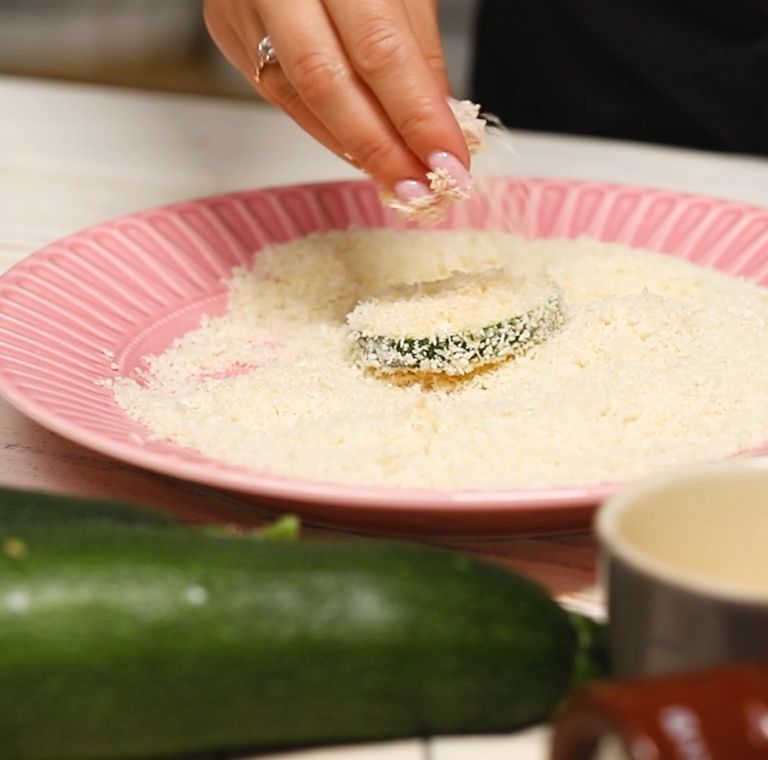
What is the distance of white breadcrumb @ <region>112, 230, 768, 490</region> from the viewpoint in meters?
0.85

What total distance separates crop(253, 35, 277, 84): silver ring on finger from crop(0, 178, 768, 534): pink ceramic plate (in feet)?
0.64

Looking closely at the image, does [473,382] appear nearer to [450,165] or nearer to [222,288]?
[450,165]

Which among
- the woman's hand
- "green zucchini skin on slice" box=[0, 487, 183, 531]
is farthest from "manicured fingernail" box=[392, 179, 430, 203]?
"green zucchini skin on slice" box=[0, 487, 183, 531]

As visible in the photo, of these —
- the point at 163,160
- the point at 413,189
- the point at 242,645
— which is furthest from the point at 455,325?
the point at 163,160

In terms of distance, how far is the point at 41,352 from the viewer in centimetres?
103

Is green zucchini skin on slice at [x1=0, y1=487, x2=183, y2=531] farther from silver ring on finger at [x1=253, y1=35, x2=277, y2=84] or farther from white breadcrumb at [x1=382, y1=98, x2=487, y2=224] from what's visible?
silver ring on finger at [x1=253, y1=35, x2=277, y2=84]

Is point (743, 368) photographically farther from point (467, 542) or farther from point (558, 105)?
point (558, 105)

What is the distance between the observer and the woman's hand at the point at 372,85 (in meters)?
1.07

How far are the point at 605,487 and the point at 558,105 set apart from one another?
1.28 metres

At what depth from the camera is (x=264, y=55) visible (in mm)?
1196

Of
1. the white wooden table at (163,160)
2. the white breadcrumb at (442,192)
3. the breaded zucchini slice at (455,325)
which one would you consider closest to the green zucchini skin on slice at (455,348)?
the breaded zucchini slice at (455,325)

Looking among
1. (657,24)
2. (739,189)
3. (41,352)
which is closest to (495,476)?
(41,352)

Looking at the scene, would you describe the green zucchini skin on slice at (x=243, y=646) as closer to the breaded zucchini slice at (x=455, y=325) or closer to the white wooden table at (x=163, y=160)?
the breaded zucchini slice at (x=455, y=325)

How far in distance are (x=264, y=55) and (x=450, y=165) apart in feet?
0.77
